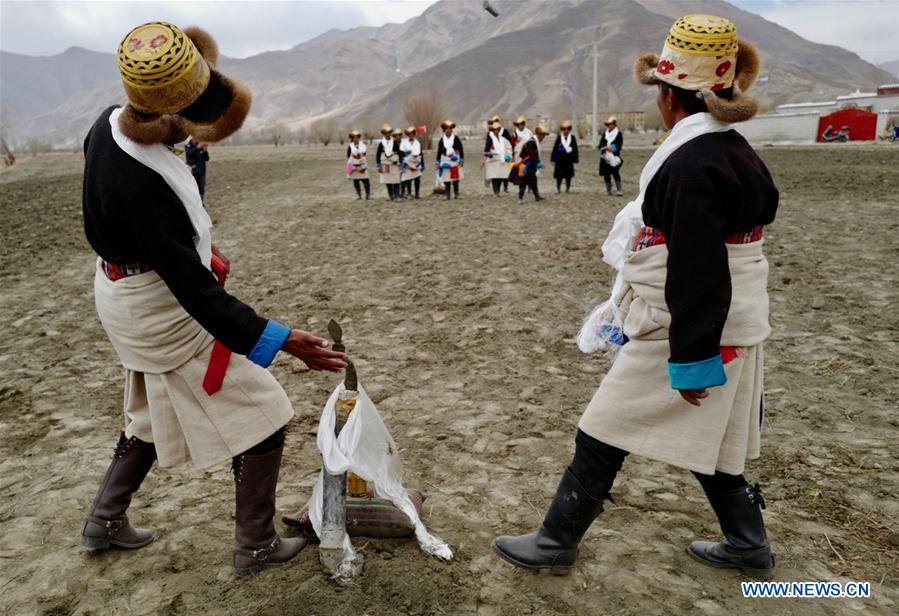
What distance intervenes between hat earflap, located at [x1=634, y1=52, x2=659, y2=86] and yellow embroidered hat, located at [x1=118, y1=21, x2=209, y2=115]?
1.45 metres

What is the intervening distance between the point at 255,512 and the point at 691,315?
1610mm

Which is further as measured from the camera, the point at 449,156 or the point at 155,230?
the point at 449,156

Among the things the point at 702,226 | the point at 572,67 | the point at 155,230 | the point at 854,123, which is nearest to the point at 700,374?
the point at 702,226

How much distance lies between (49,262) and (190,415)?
7.62 m

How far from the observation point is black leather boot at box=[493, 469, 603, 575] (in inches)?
87.7

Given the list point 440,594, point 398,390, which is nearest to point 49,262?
point 398,390

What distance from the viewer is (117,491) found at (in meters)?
2.39

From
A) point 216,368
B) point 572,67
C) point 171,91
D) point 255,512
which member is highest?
point 572,67

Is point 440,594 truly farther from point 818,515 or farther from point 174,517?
point 818,515

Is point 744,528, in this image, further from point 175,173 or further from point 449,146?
point 449,146

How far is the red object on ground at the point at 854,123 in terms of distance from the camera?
29344mm

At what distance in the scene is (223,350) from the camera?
2.12m

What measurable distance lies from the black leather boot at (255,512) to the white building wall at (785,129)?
3200 centimetres

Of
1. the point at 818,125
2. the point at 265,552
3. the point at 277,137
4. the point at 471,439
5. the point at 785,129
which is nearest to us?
the point at 265,552
